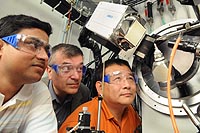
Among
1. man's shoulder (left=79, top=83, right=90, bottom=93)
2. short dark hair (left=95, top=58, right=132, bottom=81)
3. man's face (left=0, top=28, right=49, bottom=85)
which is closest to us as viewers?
man's face (left=0, top=28, right=49, bottom=85)

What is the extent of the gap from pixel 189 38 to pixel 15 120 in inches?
37.2

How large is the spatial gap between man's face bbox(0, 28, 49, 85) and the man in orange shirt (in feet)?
1.24

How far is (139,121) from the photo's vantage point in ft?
5.16

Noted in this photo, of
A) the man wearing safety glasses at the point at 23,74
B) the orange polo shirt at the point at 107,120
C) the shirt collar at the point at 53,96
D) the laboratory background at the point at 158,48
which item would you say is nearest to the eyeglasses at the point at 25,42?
the man wearing safety glasses at the point at 23,74

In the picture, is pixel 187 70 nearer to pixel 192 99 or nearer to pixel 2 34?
pixel 192 99

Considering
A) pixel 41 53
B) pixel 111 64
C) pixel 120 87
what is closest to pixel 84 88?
pixel 111 64

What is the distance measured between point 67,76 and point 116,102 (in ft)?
1.34

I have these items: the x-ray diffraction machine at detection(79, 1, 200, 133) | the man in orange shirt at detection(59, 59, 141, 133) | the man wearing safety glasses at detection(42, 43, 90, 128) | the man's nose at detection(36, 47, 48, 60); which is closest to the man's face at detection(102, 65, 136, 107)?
the man in orange shirt at detection(59, 59, 141, 133)

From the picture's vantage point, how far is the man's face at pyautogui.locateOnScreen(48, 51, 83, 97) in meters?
1.67

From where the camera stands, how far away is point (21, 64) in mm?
1091

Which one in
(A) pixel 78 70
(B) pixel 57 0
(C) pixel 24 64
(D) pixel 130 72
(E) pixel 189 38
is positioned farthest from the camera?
(B) pixel 57 0

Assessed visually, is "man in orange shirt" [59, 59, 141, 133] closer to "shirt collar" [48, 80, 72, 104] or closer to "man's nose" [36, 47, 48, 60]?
"shirt collar" [48, 80, 72, 104]

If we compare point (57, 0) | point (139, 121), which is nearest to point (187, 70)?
point (139, 121)

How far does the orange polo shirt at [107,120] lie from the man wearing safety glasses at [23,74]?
173mm
